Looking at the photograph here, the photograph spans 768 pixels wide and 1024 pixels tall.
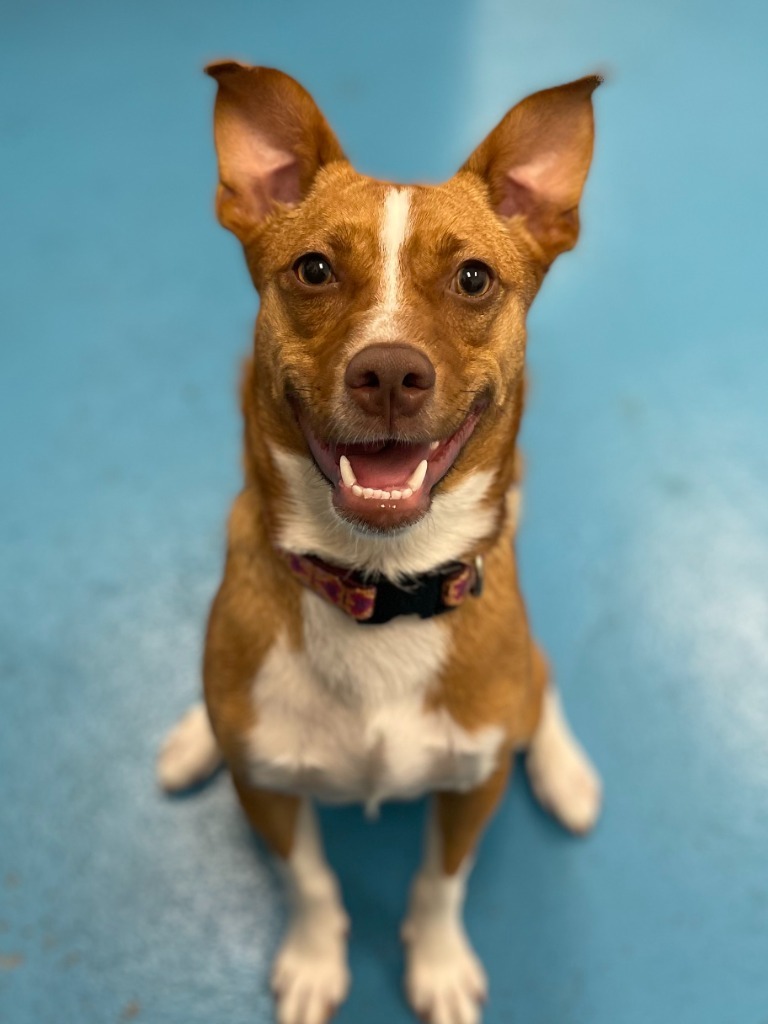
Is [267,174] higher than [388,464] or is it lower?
higher

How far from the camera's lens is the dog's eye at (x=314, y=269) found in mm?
1575

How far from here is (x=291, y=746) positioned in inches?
70.9

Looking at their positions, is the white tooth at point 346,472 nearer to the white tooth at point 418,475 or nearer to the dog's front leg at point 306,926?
the white tooth at point 418,475

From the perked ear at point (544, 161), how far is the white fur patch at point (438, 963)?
134 cm

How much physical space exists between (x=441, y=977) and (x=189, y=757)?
32.7 inches

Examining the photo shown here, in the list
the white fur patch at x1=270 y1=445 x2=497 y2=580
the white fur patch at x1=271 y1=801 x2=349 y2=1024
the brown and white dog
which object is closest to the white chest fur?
the brown and white dog

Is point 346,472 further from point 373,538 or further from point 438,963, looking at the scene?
point 438,963

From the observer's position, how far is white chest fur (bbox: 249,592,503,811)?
1.75 metres

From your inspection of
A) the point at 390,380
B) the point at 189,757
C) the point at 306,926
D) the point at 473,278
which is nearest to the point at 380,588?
the point at 390,380

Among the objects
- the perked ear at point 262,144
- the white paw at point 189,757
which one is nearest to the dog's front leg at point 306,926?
the white paw at point 189,757

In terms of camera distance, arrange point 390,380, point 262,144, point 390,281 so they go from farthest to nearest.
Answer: point 262,144
point 390,281
point 390,380

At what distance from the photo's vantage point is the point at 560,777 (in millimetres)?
2523

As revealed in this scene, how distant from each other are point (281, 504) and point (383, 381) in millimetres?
376

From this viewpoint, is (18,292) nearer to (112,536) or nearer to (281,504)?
(112,536)
